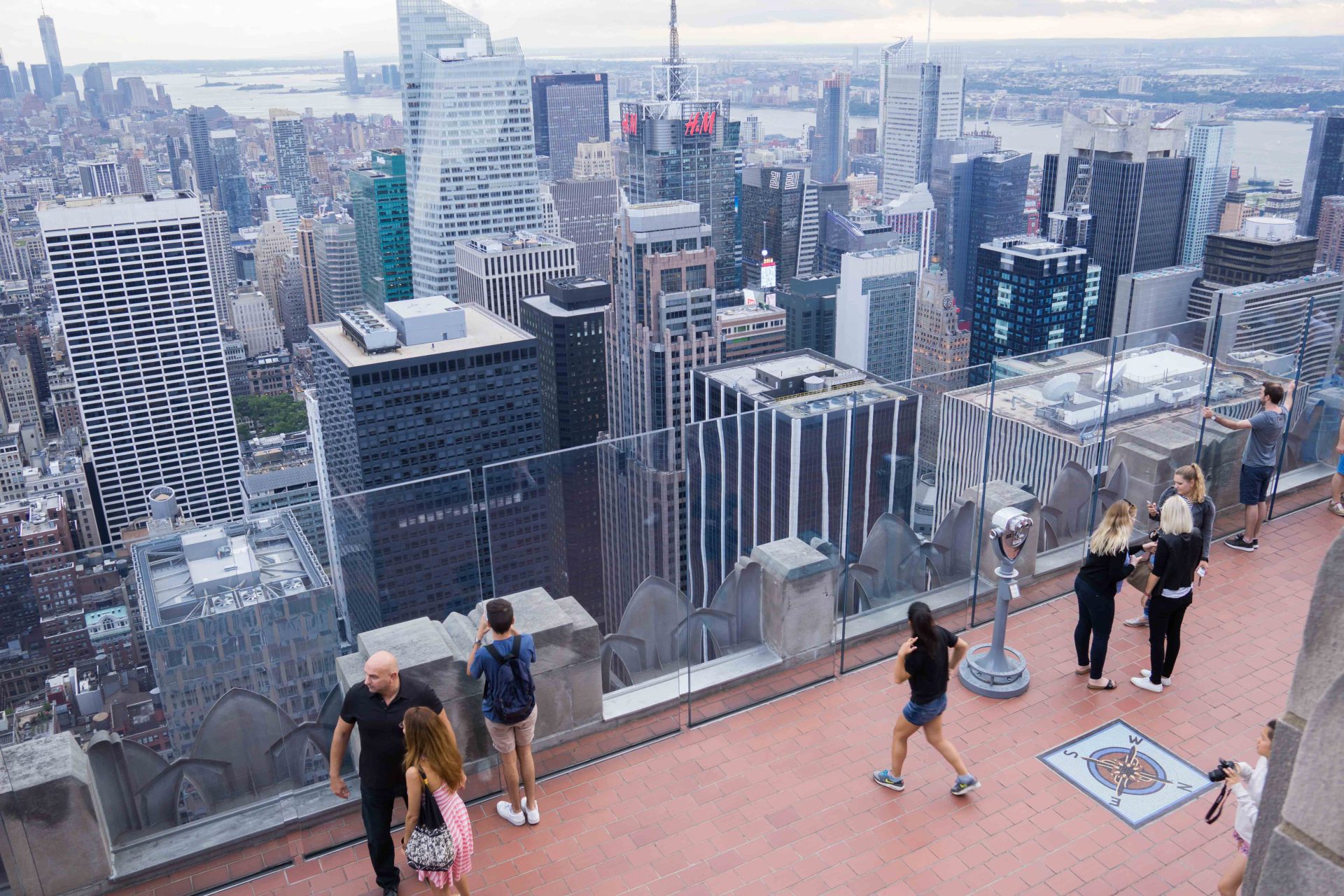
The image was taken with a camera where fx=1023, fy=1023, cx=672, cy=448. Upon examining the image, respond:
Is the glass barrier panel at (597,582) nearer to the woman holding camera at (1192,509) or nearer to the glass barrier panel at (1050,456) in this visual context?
the glass barrier panel at (1050,456)

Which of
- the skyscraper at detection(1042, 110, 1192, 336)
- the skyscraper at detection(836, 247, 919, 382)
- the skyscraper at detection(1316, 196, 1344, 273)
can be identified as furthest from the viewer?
the skyscraper at detection(1042, 110, 1192, 336)

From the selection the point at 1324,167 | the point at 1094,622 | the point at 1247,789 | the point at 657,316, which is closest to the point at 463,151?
the point at 657,316

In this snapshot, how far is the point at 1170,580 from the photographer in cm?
531

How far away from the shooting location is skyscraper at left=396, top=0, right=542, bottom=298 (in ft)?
305

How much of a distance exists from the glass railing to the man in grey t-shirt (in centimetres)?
24

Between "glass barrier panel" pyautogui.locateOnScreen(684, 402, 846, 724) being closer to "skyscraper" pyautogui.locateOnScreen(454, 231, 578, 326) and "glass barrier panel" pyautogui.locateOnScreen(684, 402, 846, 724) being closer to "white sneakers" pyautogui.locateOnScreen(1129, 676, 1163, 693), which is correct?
"white sneakers" pyautogui.locateOnScreen(1129, 676, 1163, 693)

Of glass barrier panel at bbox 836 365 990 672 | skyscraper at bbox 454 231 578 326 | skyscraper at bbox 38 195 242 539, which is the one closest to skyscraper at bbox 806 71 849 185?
skyscraper at bbox 454 231 578 326

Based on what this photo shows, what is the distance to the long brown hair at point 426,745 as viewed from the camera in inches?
145

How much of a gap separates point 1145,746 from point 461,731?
3.39m

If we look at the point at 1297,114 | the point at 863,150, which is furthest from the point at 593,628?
the point at 863,150

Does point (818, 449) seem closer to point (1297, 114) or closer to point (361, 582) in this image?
point (361, 582)

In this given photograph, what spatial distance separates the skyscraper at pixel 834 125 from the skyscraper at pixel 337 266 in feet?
217

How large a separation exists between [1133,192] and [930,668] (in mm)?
88862

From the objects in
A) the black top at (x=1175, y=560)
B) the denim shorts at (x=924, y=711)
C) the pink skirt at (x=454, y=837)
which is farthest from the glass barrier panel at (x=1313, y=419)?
the pink skirt at (x=454, y=837)
